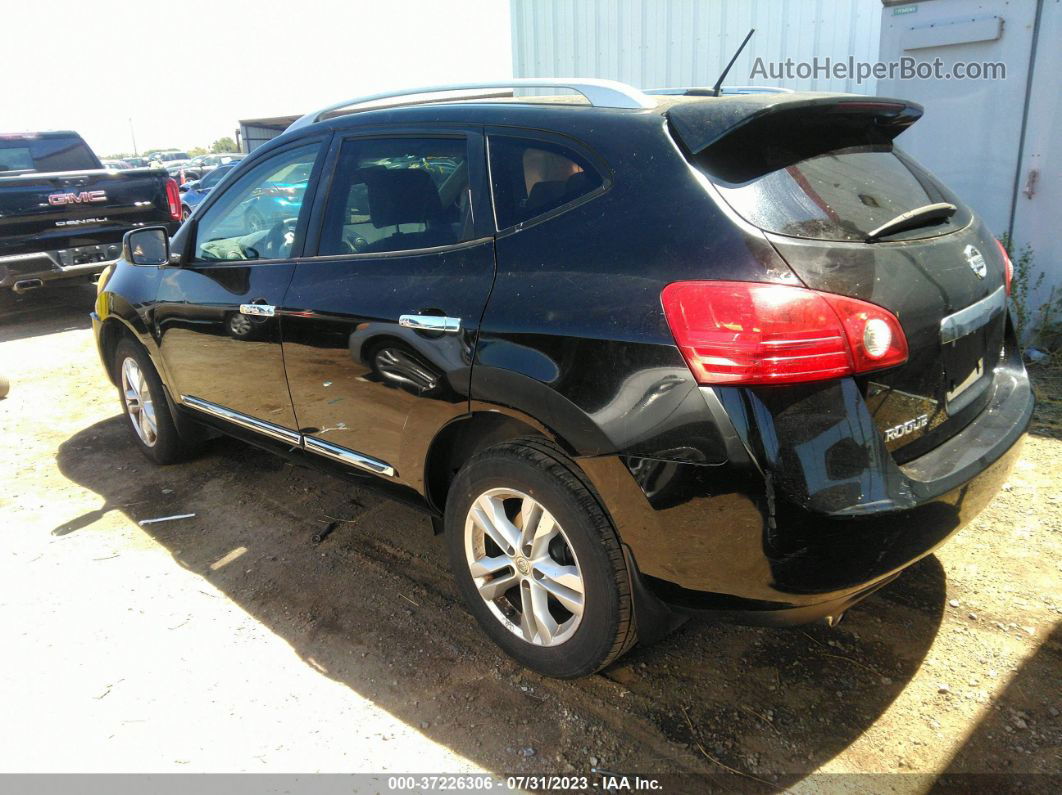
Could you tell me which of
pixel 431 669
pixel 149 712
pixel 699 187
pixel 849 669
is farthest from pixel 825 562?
pixel 149 712

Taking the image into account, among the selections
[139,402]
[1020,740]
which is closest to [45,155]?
[139,402]

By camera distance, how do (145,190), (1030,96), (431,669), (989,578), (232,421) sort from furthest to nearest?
1. (145,190)
2. (1030,96)
3. (232,421)
4. (989,578)
5. (431,669)

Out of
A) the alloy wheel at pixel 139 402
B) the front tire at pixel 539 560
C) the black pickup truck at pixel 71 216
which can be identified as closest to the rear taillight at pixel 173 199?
the black pickup truck at pixel 71 216

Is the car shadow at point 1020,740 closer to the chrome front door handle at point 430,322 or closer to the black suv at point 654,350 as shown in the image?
the black suv at point 654,350

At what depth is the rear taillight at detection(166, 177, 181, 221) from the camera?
877 cm

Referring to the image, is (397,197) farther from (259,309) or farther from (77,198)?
(77,198)

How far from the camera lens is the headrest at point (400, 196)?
2.83 meters

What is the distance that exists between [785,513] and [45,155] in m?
10.5

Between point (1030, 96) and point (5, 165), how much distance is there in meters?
10.3

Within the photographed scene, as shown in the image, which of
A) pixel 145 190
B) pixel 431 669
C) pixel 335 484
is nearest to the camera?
pixel 431 669

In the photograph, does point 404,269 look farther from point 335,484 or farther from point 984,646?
point 984,646

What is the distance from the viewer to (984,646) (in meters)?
2.65

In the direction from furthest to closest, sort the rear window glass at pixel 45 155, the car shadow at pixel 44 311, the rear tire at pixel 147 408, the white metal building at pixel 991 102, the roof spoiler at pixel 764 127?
the rear window glass at pixel 45 155 → the car shadow at pixel 44 311 → the white metal building at pixel 991 102 → the rear tire at pixel 147 408 → the roof spoiler at pixel 764 127

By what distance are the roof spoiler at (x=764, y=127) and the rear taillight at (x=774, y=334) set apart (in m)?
0.39
